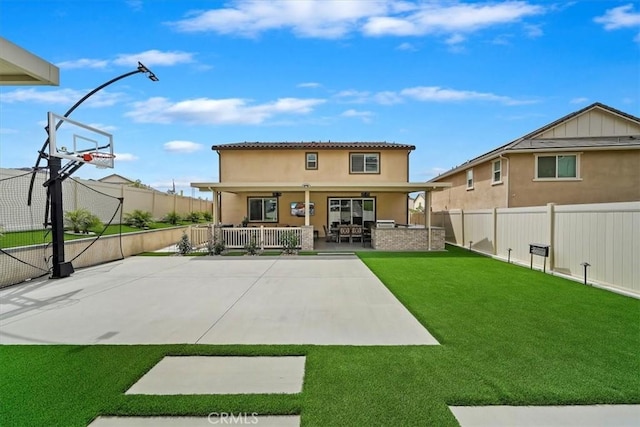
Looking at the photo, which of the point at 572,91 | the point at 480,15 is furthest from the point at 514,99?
the point at 480,15

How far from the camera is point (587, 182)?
46.9 ft

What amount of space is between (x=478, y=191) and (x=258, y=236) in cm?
1181

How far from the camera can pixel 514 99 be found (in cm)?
1485

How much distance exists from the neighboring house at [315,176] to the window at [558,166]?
6.09 metres

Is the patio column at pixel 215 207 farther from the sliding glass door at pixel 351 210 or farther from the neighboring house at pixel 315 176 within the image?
the sliding glass door at pixel 351 210

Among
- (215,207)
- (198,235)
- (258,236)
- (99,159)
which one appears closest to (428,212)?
(258,236)

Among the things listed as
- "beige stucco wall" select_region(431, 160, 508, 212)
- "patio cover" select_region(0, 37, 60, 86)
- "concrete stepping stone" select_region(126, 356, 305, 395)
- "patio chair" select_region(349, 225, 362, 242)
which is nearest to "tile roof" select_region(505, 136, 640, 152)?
"beige stucco wall" select_region(431, 160, 508, 212)

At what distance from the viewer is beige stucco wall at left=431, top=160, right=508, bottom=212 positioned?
1497 centimetres

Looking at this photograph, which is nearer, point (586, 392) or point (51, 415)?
point (51, 415)

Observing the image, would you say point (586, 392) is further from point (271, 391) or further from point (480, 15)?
point (480, 15)

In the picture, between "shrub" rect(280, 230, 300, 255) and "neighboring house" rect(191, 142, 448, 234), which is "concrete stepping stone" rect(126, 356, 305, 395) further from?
"neighboring house" rect(191, 142, 448, 234)

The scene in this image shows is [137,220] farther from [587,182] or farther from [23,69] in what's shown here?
[587,182]

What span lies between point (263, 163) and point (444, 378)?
52.4 feet

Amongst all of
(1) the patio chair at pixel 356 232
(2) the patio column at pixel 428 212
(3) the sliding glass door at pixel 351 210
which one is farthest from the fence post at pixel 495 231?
(3) the sliding glass door at pixel 351 210
